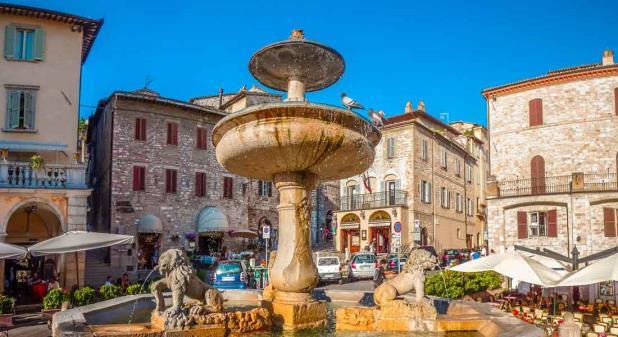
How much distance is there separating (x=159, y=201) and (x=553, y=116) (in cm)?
2418

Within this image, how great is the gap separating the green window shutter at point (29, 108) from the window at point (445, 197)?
3199 centimetres

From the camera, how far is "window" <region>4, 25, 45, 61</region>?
23.7 meters

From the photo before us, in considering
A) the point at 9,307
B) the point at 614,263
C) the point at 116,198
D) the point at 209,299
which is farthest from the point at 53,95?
the point at 614,263

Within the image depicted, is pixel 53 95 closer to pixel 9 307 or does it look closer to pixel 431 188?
pixel 9 307

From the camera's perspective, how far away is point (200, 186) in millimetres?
33781

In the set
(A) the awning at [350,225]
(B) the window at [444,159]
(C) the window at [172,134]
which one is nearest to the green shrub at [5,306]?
(C) the window at [172,134]

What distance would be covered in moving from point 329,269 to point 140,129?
14438 millimetres

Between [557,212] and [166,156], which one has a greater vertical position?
[166,156]

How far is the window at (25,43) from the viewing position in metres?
23.7

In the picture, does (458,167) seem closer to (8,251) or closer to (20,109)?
(20,109)

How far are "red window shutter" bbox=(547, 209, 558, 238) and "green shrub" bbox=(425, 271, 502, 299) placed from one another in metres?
15.2

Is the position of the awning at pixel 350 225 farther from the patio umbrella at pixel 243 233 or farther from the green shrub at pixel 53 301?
the green shrub at pixel 53 301

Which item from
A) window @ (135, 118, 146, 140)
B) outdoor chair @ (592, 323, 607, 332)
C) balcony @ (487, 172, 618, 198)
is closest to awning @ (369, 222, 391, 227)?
balcony @ (487, 172, 618, 198)

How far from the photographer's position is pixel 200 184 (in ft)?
111
